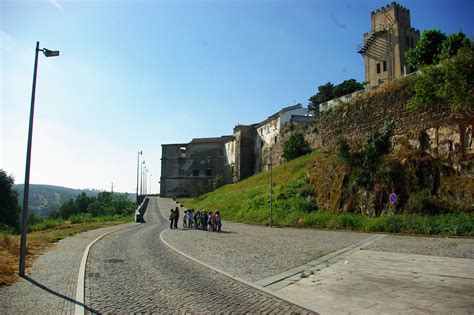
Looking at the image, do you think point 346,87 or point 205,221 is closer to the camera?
point 205,221

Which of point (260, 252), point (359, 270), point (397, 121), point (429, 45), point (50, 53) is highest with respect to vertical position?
point (429, 45)

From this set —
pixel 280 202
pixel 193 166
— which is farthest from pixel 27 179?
pixel 193 166

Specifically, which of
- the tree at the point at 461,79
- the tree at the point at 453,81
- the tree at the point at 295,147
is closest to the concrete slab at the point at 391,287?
the tree at the point at 461,79

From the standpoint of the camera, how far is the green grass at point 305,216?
17734mm

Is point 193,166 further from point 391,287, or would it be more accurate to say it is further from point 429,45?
point 391,287

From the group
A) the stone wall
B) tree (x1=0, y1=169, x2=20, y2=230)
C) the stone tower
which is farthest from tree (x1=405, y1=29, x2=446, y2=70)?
tree (x1=0, y1=169, x2=20, y2=230)

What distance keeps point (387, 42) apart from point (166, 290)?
185 feet

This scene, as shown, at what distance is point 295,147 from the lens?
51.0 m

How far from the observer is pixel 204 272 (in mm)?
10352

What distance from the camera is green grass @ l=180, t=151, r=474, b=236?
17.7 meters

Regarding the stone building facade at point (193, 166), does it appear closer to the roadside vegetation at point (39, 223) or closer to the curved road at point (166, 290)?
the roadside vegetation at point (39, 223)

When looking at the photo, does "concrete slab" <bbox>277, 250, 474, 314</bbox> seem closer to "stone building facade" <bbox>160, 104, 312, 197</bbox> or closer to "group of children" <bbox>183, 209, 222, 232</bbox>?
"group of children" <bbox>183, 209, 222, 232</bbox>

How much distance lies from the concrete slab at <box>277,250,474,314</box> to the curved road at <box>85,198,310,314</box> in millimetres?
1040

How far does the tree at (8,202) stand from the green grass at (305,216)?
25.4 meters
